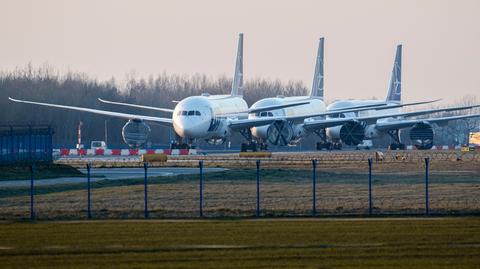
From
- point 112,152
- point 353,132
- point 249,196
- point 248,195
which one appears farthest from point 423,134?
point 249,196

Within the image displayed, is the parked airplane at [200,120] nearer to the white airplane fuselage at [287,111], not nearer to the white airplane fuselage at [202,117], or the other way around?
the white airplane fuselage at [202,117]

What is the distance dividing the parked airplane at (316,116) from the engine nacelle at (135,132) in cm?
803

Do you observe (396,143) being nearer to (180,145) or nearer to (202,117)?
(180,145)

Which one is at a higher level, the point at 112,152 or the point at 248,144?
the point at 248,144

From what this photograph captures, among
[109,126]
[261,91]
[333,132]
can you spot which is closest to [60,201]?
[333,132]

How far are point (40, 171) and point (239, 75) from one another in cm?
4776

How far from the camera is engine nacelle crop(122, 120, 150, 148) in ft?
294

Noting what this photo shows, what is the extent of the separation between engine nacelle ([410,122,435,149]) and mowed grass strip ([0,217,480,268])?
67.6m

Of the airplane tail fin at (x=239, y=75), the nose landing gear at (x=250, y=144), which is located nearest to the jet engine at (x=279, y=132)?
the nose landing gear at (x=250, y=144)

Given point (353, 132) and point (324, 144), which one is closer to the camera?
point (353, 132)

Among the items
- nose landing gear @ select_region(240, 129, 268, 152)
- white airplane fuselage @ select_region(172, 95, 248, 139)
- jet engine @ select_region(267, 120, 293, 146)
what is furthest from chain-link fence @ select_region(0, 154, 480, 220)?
jet engine @ select_region(267, 120, 293, 146)

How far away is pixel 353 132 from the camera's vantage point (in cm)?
9869

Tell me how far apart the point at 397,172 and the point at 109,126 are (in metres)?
72.2

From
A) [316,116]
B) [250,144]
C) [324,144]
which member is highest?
[316,116]
